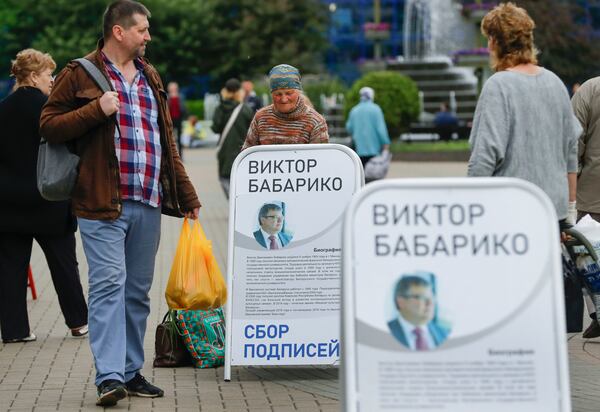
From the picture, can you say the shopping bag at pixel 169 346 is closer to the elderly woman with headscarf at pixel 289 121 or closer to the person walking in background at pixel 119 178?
the person walking in background at pixel 119 178

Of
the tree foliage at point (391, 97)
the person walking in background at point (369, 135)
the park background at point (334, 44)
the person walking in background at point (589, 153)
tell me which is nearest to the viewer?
the person walking in background at point (589, 153)

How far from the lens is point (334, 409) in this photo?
22.5 ft

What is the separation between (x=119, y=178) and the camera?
687 cm

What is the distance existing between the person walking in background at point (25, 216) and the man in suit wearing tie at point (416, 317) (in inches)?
188

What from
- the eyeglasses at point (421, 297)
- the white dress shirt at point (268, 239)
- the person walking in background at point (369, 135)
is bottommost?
the eyeglasses at point (421, 297)

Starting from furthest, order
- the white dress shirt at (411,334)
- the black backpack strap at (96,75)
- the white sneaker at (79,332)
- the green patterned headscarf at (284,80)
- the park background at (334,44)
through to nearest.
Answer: the park background at (334,44) < the white sneaker at (79,332) < the green patterned headscarf at (284,80) < the black backpack strap at (96,75) < the white dress shirt at (411,334)

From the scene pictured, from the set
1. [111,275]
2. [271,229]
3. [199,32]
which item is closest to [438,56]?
[199,32]

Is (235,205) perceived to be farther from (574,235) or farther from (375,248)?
(375,248)

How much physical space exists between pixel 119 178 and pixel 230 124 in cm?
940

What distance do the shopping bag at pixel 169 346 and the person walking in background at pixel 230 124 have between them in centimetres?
769

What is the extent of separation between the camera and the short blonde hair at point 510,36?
263 inches

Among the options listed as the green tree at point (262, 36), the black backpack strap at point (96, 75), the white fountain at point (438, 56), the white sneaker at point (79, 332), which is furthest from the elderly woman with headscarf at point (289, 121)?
the green tree at point (262, 36)

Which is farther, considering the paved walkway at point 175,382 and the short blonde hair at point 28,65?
the short blonde hair at point 28,65

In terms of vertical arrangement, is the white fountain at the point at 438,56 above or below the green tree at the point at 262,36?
below
